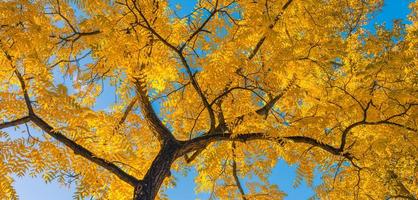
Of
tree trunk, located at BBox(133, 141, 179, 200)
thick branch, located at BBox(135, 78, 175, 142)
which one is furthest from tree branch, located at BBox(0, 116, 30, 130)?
thick branch, located at BBox(135, 78, 175, 142)

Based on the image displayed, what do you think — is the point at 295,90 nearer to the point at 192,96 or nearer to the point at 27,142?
the point at 192,96

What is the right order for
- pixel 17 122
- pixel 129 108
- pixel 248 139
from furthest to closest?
pixel 129 108 → pixel 248 139 → pixel 17 122

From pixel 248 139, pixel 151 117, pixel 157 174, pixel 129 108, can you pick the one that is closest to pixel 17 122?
pixel 157 174

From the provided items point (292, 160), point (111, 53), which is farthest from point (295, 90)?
point (111, 53)

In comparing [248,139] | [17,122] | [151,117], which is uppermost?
[151,117]

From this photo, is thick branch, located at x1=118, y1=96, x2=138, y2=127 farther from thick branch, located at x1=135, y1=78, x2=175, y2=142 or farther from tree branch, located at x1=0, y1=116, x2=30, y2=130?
tree branch, located at x1=0, y1=116, x2=30, y2=130

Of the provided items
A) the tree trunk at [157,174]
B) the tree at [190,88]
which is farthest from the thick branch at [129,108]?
the tree trunk at [157,174]

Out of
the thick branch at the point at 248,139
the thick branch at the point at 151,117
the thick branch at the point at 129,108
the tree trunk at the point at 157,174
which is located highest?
the thick branch at the point at 129,108

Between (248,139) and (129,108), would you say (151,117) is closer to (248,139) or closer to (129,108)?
(129,108)

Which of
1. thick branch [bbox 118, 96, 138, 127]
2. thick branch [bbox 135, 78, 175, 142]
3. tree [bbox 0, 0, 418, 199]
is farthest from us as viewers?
Answer: thick branch [bbox 118, 96, 138, 127]

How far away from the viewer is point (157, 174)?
17.7 feet

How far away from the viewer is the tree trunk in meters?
5.20

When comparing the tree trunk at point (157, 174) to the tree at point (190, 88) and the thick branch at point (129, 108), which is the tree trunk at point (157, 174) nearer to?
the tree at point (190, 88)

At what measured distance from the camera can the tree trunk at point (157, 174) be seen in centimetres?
520
